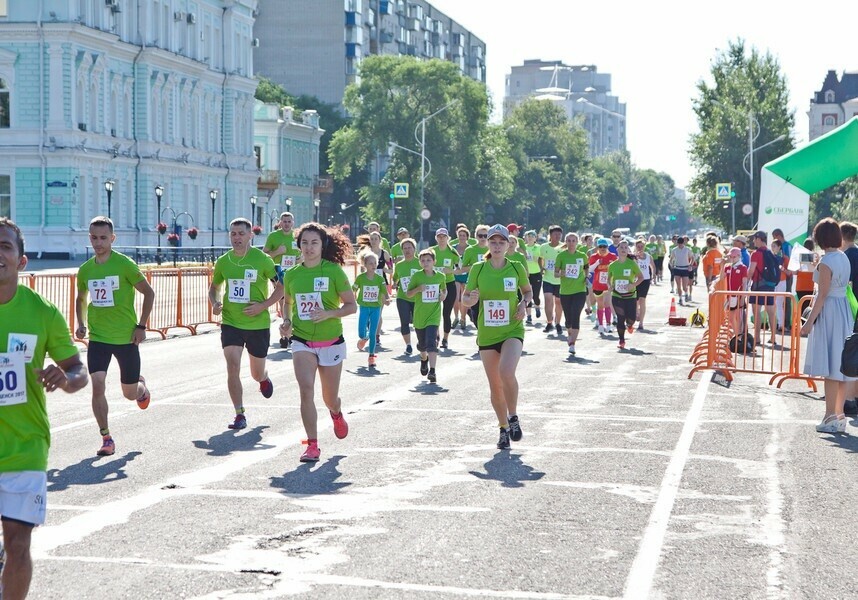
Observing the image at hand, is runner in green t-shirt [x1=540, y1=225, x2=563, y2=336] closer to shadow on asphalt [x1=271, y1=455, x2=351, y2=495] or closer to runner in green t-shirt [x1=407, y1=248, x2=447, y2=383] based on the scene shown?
runner in green t-shirt [x1=407, y1=248, x2=447, y2=383]

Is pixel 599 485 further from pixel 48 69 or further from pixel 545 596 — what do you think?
pixel 48 69

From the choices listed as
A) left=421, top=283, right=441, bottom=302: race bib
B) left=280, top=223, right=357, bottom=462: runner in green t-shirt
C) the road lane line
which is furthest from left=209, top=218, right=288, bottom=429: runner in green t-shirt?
left=421, top=283, right=441, bottom=302: race bib

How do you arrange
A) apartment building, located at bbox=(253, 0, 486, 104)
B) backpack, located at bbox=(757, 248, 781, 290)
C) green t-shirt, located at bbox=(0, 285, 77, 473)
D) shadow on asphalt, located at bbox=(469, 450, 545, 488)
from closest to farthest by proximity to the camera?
1. green t-shirt, located at bbox=(0, 285, 77, 473)
2. shadow on asphalt, located at bbox=(469, 450, 545, 488)
3. backpack, located at bbox=(757, 248, 781, 290)
4. apartment building, located at bbox=(253, 0, 486, 104)

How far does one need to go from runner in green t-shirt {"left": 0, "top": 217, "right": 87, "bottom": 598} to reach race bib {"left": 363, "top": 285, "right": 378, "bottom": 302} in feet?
45.6

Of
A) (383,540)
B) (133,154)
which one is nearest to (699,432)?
(383,540)

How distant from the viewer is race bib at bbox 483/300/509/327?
39.2 ft

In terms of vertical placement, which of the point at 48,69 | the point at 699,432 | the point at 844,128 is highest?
the point at 48,69

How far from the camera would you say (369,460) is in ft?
35.9

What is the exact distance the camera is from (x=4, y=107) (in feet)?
203

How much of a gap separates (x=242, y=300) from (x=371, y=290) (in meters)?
6.67

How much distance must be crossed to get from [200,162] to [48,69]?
15887 millimetres

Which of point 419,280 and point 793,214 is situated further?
point 793,214

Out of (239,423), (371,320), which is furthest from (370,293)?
(239,423)

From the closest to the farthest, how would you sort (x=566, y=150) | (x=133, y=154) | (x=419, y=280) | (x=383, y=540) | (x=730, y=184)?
(x=383, y=540) → (x=419, y=280) → (x=133, y=154) → (x=730, y=184) → (x=566, y=150)
